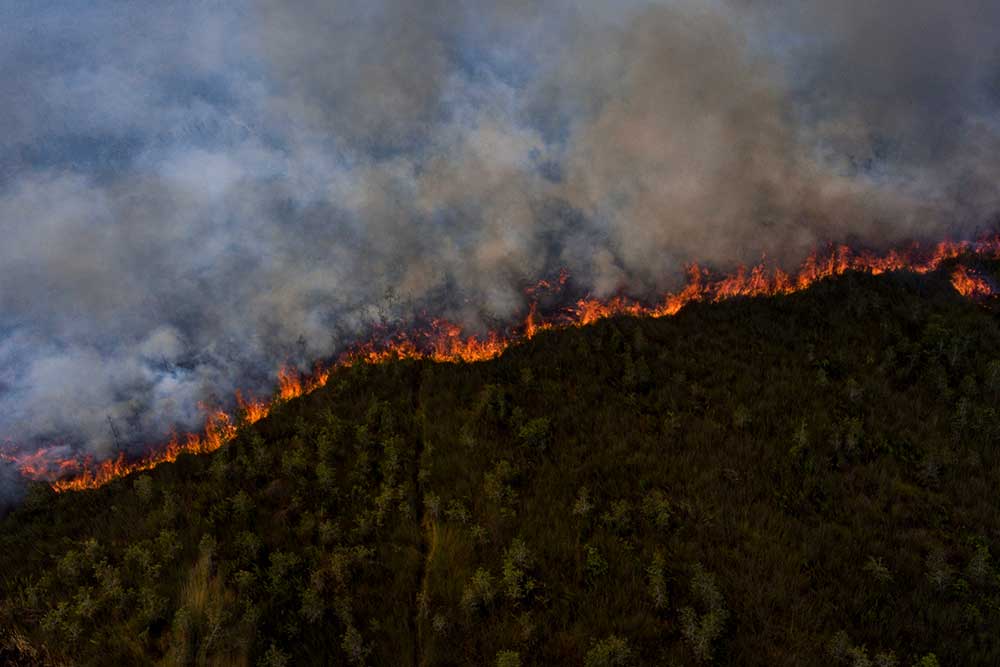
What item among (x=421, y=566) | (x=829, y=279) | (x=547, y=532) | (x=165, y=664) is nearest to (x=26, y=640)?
(x=165, y=664)

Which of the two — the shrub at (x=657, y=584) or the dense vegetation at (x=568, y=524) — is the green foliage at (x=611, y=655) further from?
the shrub at (x=657, y=584)

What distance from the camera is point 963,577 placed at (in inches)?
1115

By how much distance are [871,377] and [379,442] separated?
45011 mm

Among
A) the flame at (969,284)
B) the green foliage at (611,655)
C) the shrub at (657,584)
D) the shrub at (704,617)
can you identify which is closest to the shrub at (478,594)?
the green foliage at (611,655)

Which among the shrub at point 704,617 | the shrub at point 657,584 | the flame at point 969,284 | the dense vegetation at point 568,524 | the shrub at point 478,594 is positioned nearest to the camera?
the shrub at point 704,617

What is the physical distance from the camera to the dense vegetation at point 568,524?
25.6 metres

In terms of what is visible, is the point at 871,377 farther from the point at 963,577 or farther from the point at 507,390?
the point at 507,390

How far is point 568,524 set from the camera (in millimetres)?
33062

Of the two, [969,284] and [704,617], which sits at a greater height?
[969,284]

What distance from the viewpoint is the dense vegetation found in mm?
25562

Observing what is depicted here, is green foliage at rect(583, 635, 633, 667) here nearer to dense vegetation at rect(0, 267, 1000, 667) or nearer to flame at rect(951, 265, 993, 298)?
dense vegetation at rect(0, 267, 1000, 667)

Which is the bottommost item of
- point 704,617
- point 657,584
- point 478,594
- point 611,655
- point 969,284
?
point 611,655

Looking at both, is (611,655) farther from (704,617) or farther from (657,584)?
(657,584)

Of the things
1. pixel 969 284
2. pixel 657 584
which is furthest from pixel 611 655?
pixel 969 284
